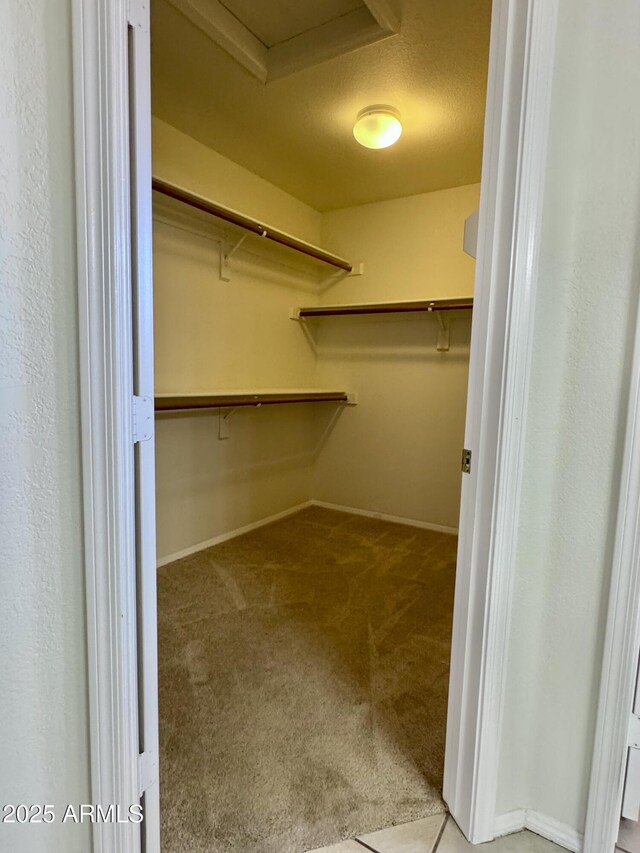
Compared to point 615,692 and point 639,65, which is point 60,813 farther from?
point 639,65

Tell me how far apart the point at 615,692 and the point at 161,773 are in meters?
1.21

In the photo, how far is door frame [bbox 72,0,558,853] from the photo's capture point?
2.50 feet

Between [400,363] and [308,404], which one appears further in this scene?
[308,404]

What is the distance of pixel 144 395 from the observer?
0.86m

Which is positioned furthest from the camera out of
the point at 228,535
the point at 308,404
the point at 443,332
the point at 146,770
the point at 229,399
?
the point at 308,404

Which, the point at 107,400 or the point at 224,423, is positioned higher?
the point at 107,400

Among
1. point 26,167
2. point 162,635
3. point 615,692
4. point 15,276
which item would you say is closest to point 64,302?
point 15,276

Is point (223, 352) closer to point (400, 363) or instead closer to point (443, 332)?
point (400, 363)

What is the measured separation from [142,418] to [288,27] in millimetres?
1844

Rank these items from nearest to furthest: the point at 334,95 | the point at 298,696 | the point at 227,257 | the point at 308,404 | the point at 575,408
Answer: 1. the point at 575,408
2. the point at 298,696
3. the point at 334,95
4. the point at 227,257
5. the point at 308,404

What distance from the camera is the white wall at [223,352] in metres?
2.54

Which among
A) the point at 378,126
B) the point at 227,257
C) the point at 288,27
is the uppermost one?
the point at 288,27

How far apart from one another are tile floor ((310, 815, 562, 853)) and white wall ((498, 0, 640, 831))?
0.07 meters

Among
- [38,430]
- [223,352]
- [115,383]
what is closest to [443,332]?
[223,352]
